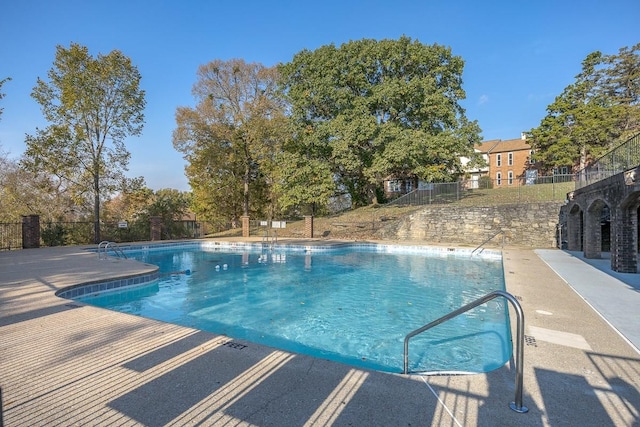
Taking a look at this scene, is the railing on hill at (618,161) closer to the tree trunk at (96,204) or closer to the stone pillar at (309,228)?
the stone pillar at (309,228)

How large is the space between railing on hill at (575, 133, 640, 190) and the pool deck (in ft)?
17.3

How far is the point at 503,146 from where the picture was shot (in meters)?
39.5

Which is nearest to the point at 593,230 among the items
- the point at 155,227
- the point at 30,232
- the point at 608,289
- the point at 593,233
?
the point at 593,233

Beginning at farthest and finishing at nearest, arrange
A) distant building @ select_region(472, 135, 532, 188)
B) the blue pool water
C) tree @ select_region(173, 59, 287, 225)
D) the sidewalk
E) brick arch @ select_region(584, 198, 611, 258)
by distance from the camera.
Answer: distant building @ select_region(472, 135, 532, 188) < tree @ select_region(173, 59, 287, 225) < brick arch @ select_region(584, 198, 611, 258) < the blue pool water < the sidewalk

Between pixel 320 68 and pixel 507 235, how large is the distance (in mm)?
16645

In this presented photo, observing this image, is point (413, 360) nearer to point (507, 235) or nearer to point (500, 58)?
point (507, 235)

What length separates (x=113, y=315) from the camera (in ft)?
16.5

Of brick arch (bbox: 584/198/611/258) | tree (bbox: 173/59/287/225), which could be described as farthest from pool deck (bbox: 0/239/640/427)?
tree (bbox: 173/59/287/225)

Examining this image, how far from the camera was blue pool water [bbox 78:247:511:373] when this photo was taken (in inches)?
206

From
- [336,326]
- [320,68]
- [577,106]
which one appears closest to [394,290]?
[336,326]

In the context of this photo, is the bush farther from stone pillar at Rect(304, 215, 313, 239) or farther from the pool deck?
the pool deck

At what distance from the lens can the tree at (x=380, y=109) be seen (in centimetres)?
2150

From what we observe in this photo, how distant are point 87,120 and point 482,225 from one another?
22546mm

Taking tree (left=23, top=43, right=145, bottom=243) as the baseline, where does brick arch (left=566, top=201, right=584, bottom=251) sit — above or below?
below
